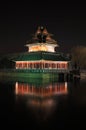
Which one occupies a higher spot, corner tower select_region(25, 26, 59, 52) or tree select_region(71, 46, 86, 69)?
corner tower select_region(25, 26, 59, 52)

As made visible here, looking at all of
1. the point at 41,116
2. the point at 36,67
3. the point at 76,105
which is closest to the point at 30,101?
the point at 76,105

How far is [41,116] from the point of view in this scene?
22.7m

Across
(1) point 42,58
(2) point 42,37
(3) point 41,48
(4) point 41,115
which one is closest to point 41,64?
(1) point 42,58

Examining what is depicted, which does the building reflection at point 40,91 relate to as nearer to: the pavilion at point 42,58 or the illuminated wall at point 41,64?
the pavilion at point 42,58

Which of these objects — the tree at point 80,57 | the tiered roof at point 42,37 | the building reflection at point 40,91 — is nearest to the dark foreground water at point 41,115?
the building reflection at point 40,91

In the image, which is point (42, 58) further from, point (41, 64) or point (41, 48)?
point (41, 48)

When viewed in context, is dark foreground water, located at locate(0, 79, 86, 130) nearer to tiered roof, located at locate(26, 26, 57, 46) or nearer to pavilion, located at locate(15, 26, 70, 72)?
pavilion, located at locate(15, 26, 70, 72)

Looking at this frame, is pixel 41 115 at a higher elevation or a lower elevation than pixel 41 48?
lower

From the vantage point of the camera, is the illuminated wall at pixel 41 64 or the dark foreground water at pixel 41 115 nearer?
the dark foreground water at pixel 41 115

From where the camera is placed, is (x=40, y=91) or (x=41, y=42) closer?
(x=40, y=91)

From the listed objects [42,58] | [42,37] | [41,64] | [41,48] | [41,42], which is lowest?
[41,64]

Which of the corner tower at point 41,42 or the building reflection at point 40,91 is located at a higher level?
the corner tower at point 41,42

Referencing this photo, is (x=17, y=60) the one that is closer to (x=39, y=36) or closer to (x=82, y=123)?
(x=39, y=36)

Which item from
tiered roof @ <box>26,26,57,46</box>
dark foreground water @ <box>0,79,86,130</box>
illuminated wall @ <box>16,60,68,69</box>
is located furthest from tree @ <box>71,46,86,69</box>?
dark foreground water @ <box>0,79,86,130</box>
